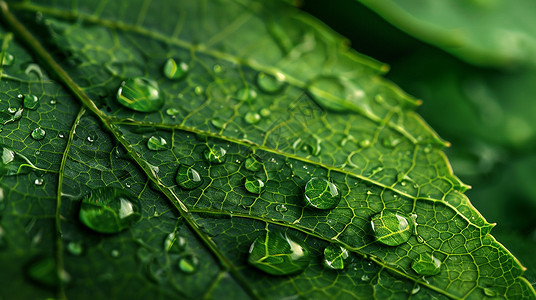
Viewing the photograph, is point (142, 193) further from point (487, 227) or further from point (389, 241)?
point (487, 227)

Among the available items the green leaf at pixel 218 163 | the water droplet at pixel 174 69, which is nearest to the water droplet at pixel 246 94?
the green leaf at pixel 218 163

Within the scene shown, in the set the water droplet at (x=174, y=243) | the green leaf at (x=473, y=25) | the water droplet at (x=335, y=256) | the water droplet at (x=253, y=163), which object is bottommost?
the water droplet at (x=174, y=243)

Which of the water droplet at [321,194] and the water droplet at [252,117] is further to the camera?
the water droplet at [252,117]

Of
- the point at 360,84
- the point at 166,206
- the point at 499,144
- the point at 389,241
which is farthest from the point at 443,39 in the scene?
the point at 166,206

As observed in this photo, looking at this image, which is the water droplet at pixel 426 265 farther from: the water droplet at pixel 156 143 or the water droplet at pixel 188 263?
the water droplet at pixel 156 143

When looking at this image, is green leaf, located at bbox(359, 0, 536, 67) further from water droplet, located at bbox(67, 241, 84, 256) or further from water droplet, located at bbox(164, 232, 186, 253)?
water droplet, located at bbox(67, 241, 84, 256)

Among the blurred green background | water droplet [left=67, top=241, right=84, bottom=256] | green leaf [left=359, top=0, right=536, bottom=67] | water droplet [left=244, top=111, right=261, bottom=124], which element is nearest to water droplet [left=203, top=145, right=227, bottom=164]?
water droplet [left=244, top=111, right=261, bottom=124]
